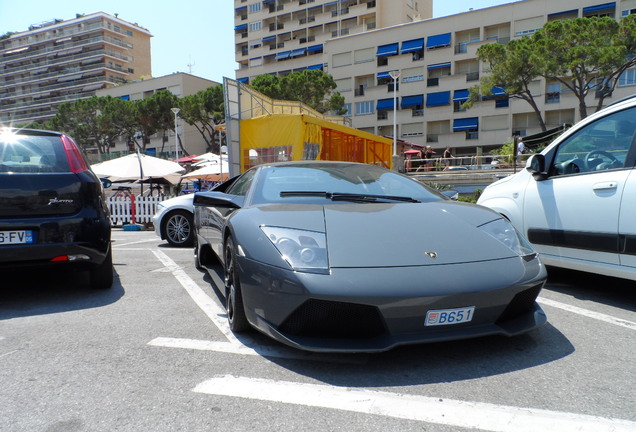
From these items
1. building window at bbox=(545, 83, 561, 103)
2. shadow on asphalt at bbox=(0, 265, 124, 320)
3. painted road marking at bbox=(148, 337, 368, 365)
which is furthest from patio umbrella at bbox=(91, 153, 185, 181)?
building window at bbox=(545, 83, 561, 103)

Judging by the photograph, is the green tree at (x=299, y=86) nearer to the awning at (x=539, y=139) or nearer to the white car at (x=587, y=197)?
the awning at (x=539, y=139)

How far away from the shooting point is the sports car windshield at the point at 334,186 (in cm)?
301

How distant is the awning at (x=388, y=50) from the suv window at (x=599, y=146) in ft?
156

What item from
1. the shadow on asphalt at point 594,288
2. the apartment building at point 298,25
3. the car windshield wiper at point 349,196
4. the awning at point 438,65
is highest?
the apartment building at point 298,25

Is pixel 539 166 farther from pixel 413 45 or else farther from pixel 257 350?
pixel 413 45

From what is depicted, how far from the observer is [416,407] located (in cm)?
179

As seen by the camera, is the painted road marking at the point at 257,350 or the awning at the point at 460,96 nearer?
the painted road marking at the point at 257,350

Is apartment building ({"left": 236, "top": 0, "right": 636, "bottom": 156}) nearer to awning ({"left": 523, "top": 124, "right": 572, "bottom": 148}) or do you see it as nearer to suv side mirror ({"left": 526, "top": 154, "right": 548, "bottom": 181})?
awning ({"left": 523, "top": 124, "right": 572, "bottom": 148})

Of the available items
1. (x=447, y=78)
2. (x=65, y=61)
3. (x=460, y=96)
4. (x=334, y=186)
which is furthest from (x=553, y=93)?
(x=65, y=61)

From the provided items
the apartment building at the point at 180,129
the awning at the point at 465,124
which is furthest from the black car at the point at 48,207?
the apartment building at the point at 180,129

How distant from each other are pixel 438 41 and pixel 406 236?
48.1 m

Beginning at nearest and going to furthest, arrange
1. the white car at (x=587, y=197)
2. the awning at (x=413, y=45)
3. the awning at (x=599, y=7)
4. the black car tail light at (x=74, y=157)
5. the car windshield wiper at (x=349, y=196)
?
the car windshield wiper at (x=349, y=196) < the white car at (x=587, y=197) < the black car tail light at (x=74, y=157) < the awning at (x=599, y=7) < the awning at (x=413, y=45)

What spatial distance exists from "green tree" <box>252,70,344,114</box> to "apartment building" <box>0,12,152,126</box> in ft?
156

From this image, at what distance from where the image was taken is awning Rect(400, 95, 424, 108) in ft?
153
